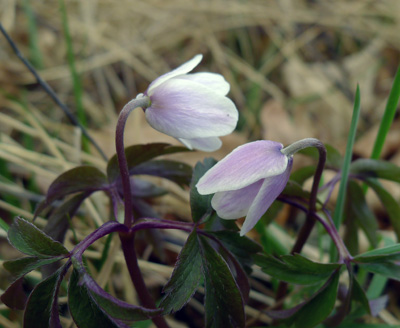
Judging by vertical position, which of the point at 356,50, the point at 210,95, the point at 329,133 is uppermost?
the point at 210,95

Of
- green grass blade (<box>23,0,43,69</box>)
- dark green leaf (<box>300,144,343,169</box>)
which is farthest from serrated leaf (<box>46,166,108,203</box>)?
green grass blade (<box>23,0,43,69</box>)

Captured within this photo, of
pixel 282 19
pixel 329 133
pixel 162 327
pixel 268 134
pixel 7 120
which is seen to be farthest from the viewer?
pixel 282 19

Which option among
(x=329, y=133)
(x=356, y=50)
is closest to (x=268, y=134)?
(x=329, y=133)

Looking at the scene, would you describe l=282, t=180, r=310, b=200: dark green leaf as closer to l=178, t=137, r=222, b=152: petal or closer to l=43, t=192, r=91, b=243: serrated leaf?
l=178, t=137, r=222, b=152: petal

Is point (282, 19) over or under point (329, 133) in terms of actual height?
over

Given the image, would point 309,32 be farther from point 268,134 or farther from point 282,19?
point 268,134

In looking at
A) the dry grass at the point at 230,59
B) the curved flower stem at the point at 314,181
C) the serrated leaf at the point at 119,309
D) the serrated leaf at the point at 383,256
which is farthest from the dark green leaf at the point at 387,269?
the dry grass at the point at 230,59

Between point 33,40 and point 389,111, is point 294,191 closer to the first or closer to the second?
point 389,111
